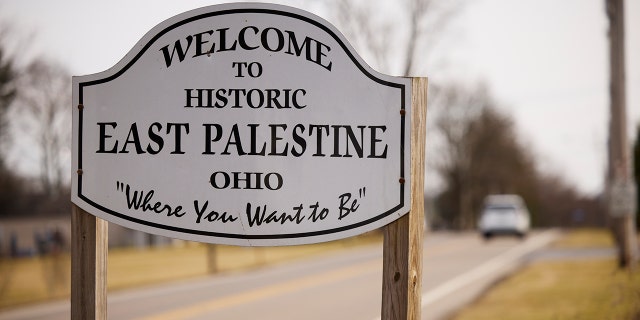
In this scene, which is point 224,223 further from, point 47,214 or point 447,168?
point 447,168

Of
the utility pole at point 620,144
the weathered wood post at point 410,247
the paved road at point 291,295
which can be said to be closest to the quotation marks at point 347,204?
the weathered wood post at point 410,247

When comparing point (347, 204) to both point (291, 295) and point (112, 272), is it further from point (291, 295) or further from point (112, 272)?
point (112, 272)

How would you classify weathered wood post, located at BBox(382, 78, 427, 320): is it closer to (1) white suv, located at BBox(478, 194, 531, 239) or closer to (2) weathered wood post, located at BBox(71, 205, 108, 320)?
(2) weathered wood post, located at BBox(71, 205, 108, 320)

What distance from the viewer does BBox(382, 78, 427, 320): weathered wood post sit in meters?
3.80

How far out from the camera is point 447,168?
6938 cm

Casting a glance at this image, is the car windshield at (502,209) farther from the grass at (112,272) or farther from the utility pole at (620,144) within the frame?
the utility pole at (620,144)

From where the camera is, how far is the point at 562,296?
13039 mm

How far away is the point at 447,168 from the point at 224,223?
66.4m

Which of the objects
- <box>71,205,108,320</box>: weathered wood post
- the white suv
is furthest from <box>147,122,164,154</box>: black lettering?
the white suv

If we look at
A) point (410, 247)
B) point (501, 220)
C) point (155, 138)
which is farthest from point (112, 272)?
point (501, 220)

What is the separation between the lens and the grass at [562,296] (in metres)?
9.66

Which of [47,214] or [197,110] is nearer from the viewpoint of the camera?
[197,110]

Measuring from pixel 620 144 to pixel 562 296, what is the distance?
17.1ft

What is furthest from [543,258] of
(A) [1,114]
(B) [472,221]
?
(B) [472,221]
